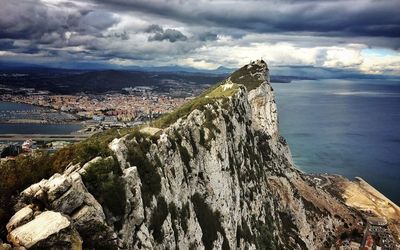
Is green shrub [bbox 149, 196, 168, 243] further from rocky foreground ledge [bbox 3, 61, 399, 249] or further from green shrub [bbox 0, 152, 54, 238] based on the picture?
green shrub [bbox 0, 152, 54, 238]

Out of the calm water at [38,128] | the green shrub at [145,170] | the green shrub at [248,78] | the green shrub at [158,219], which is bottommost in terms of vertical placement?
the calm water at [38,128]

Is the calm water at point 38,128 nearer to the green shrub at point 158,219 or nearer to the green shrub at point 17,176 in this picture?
the green shrub at point 158,219

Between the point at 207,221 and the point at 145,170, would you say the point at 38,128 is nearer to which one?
the point at 207,221

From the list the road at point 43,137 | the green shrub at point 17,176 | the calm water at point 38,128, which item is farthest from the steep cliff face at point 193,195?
the calm water at point 38,128

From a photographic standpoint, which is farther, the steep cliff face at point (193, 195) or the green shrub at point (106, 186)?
the green shrub at point (106, 186)

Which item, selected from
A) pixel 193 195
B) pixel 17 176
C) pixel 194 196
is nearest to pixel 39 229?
pixel 17 176

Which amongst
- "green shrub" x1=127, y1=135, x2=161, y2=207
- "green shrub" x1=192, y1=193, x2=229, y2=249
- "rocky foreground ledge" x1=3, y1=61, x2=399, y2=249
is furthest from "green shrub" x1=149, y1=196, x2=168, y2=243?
"green shrub" x1=192, y1=193, x2=229, y2=249

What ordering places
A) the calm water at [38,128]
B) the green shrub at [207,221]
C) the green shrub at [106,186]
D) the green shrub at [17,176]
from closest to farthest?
the green shrub at [17,176] < the green shrub at [106,186] < the green shrub at [207,221] < the calm water at [38,128]
